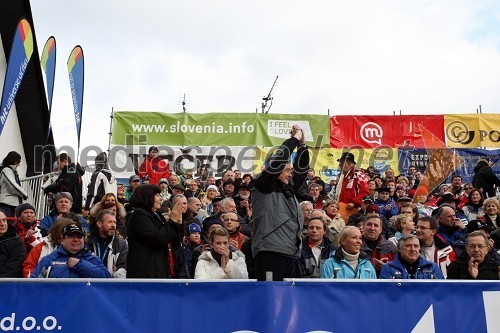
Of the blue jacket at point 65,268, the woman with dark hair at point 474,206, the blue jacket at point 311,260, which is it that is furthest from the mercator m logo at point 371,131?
the blue jacket at point 65,268

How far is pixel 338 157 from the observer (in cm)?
1897

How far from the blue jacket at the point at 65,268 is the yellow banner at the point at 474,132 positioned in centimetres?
1687

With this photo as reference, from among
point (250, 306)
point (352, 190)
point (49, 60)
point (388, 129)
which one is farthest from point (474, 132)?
point (250, 306)

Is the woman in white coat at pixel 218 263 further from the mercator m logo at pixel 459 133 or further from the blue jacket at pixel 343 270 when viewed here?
the mercator m logo at pixel 459 133

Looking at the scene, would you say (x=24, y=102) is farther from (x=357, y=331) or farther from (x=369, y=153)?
(x=357, y=331)

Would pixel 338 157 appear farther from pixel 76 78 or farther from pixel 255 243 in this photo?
pixel 255 243

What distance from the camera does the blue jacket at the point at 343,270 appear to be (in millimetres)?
5500

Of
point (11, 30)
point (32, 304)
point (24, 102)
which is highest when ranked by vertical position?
point (11, 30)

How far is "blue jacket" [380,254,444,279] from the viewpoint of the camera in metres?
5.62

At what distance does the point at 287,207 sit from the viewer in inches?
216

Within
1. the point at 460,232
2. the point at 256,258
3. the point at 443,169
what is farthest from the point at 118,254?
the point at 443,169

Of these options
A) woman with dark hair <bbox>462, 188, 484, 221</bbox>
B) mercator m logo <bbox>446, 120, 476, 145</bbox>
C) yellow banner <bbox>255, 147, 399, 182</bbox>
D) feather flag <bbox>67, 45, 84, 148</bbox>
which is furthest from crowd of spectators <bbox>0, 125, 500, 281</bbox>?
mercator m logo <bbox>446, 120, 476, 145</bbox>

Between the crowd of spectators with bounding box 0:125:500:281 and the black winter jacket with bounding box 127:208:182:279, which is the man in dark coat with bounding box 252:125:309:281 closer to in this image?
the crowd of spectators with bounding box 0:125:500:281

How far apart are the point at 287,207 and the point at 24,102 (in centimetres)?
1411
